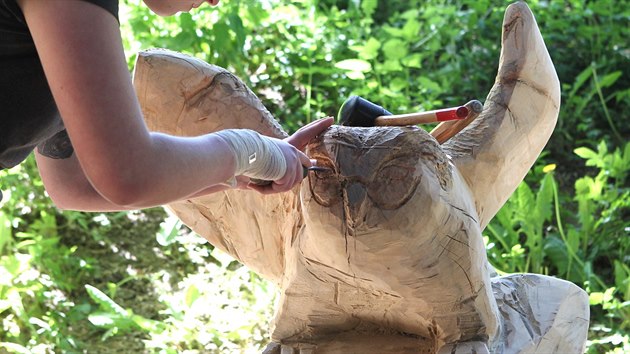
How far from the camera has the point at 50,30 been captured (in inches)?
50.9

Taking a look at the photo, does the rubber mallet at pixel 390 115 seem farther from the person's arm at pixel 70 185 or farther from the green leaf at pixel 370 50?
the green leaf at pixel 370 50

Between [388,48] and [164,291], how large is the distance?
56.5 inches

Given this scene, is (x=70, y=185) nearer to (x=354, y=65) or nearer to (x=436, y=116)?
(x=436, y=116)

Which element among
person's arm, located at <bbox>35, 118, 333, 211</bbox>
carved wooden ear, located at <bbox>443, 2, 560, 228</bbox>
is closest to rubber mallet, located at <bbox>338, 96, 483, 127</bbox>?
carved wooden ear, located at <bbox>443, 2, 560, 228</bbox>

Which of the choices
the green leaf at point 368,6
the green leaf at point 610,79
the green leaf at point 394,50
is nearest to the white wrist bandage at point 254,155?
the green leaf at point 394,50

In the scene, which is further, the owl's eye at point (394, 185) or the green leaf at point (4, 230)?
the green leaf at point (4, 230)

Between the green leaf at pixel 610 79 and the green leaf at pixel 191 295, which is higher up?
the green leaf at pixel 610 79

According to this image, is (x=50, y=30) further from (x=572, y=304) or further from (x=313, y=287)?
(x=572, y=304)

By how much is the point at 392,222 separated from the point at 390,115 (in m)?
0.30

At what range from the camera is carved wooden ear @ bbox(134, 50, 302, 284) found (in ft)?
6.88

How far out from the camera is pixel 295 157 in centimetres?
165

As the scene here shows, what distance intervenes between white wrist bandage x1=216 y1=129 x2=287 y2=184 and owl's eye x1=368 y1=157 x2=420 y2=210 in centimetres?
18

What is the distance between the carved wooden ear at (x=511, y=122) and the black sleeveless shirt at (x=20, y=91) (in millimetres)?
889

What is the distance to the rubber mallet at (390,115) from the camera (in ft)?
5.82
